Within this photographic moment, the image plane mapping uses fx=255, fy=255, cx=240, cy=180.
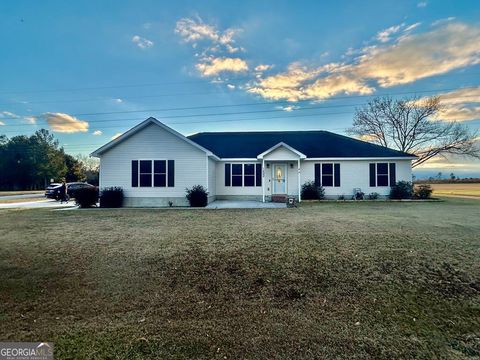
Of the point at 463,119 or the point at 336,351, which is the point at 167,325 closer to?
the point at 336,351

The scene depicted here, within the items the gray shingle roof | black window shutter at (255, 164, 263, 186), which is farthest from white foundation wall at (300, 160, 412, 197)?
black window shutter at (255, 164, 263, 186)

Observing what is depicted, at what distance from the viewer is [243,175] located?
19.9 meters

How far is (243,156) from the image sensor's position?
20141 mm

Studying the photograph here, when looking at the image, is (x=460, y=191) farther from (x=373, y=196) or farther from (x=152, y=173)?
(x=152, y=173)

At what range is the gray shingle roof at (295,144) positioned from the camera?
20031mm

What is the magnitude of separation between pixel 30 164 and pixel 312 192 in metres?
51.3

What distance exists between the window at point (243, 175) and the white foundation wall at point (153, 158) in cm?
388

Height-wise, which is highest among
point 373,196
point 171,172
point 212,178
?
point 171,172

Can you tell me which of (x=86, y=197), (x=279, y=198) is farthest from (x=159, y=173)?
(x=279, y=198)

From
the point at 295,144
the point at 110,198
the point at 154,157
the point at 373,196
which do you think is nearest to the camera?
the point at 110,198

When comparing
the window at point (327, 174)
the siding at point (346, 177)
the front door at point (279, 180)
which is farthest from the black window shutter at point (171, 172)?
the window at point (327, 174)

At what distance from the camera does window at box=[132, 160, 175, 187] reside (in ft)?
53.6

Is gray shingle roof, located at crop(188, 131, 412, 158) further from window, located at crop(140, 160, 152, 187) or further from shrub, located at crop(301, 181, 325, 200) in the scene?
window, located at crop(140, 160, 152, 187)

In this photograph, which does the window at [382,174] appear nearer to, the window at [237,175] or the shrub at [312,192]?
the shrub at [312,192]
